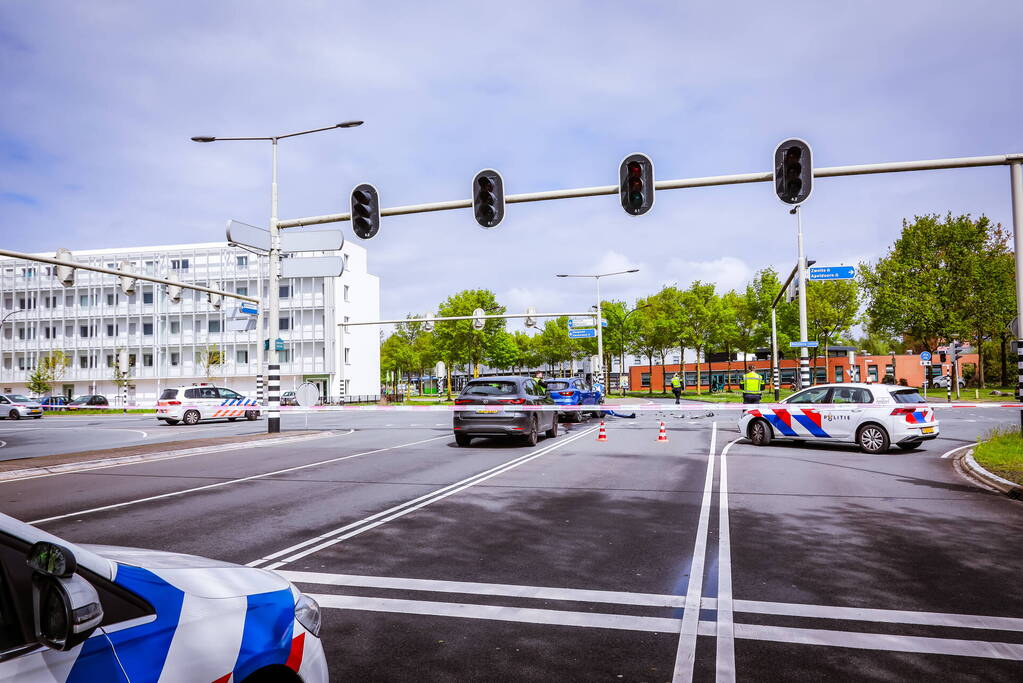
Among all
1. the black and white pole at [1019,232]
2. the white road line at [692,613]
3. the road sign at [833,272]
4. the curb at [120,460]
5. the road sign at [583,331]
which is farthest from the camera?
the road sign at [583,331]

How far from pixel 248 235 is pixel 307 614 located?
1760 cm

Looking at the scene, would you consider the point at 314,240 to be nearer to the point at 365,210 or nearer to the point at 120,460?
the point at 365,210

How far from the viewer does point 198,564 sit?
2596 millimetres

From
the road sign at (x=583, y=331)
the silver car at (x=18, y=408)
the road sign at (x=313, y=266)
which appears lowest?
the silver car at (x=18, y=408)

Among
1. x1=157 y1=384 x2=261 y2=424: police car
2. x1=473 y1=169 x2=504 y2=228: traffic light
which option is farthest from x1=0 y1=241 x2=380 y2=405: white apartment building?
x1=473 y1=169 x2=504 y2=228: traffic light

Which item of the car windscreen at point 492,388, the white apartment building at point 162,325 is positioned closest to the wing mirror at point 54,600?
the car windscreen at point 492,388

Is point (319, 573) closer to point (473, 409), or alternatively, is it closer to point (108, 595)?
point (108, 595)

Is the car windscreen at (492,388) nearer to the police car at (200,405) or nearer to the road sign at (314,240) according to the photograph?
the road sign at (314,240)

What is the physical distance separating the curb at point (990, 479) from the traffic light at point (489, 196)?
29.9 ft

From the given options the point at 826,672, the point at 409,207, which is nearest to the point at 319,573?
the point at 826,672

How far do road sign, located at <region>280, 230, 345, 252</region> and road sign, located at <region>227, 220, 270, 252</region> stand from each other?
0.93m

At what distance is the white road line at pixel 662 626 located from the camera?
164 inches

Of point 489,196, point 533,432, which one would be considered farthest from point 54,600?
point 533,432

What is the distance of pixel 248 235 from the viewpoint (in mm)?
18719
